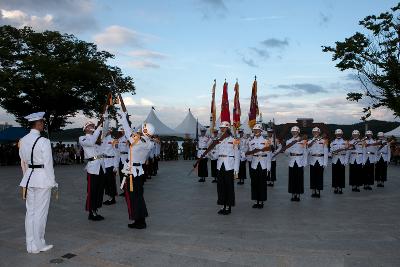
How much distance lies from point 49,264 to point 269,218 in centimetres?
490

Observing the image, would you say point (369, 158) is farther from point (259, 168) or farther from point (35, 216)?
point (35, 216)

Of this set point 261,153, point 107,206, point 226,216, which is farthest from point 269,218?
point 107,206

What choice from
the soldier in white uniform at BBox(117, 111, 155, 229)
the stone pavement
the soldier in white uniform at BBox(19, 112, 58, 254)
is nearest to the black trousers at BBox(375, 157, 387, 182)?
the stone pavement

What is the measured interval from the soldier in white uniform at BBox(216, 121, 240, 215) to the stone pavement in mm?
325

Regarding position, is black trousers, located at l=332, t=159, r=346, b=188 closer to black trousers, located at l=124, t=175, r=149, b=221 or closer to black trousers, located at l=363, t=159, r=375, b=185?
black trousers, located at l=363, t=159, r=375, b=185

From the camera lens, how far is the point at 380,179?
51.2 ft

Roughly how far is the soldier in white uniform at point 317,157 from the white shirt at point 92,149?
6.25m

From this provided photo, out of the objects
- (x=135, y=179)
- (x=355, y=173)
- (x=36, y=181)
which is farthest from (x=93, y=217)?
(x=355, y=173)

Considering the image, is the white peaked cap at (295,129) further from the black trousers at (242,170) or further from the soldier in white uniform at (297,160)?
the black trousers at (242,170)

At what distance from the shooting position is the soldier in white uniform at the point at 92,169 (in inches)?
344

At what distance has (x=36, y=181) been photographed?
637cm

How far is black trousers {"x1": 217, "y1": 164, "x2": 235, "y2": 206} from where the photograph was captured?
31.9ft

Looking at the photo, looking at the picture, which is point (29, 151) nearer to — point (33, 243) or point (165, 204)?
point (33, 243)

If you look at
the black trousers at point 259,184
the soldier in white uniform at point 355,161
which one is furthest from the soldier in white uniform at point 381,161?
the black trousers at point 259,184
